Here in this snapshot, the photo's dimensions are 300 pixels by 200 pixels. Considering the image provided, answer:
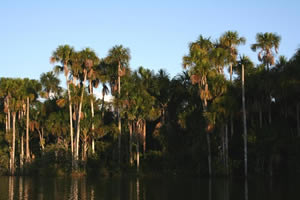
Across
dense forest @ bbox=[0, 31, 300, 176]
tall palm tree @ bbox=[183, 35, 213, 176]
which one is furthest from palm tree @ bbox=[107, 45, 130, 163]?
tall palm tree @ bbox=[183, 35, 213, 176]

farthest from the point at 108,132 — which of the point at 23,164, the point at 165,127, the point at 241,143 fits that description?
the point at 241,143

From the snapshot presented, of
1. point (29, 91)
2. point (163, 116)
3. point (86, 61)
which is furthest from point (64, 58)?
point (163, 116)

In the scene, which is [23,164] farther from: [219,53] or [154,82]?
[219,53]

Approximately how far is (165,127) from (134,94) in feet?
18.8

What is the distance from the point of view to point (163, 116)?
196 feet

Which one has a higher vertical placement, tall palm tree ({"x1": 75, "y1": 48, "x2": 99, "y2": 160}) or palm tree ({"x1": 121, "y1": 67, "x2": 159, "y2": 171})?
tall palm tree ({"x1": 75, "y1": 48, "x2": 99, "y2": 160})

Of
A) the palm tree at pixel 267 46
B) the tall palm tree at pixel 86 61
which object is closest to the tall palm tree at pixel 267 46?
the palm tree at pixel 267 46

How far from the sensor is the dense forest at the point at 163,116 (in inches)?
1983

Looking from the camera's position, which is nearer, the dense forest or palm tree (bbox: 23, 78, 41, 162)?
the dense forest

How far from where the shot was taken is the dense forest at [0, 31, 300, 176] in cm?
5038

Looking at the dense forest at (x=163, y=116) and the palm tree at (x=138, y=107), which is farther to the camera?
the palm tree at (x=138, y=107)

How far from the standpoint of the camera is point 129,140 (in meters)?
61.6

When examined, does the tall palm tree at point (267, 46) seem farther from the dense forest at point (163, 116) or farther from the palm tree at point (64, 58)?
the palm tree at point (64, 58)

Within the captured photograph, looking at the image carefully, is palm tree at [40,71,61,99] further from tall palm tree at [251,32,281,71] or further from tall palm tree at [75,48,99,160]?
tall palm tree at [251,32,281,71]
